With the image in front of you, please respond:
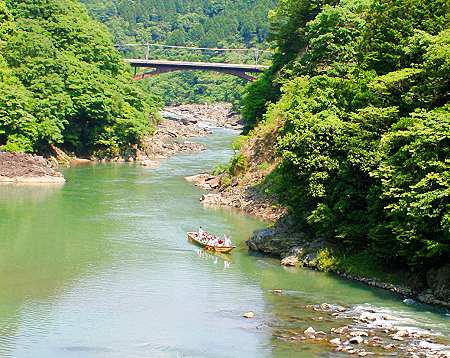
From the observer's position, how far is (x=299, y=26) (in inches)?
2726

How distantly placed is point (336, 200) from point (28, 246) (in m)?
17.1

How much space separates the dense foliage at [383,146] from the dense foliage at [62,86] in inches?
1277

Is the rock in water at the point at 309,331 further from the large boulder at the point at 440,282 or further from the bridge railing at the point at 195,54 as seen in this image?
the bridge railing at the point at 195,54

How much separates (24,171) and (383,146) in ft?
121

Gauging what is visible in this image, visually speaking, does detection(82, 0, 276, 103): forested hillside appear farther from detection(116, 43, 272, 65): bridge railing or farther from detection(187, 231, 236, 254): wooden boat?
detection(187, 231, 236, 254): wooden boat

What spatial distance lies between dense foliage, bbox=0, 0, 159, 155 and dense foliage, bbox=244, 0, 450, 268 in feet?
106

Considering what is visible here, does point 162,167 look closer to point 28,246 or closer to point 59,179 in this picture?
point 59,179

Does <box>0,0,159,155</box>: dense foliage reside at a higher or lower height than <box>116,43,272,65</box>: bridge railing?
lower

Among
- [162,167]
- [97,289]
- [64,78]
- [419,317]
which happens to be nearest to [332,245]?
[419,317]

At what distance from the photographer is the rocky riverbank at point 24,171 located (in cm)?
6706

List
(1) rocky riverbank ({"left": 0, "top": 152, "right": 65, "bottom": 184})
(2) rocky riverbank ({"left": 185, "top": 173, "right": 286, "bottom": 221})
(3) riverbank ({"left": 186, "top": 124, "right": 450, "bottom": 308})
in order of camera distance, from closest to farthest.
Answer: (3) riverbank ({"left": 186, "top": 124, "right": 450, "bottom": 308})
(2) rocky riverbank ({"left": 185, "top": 173, "right": 286, "bottom": 221})
(1) rocky riverbank ({"left": 0, "top": 152, "right": 65, "bottom": 184})

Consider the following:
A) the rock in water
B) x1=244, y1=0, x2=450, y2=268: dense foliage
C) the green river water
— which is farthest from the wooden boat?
the rock in water

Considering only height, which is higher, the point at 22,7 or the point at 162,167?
the point at 22,7

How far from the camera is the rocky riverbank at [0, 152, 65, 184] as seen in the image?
6706cm
